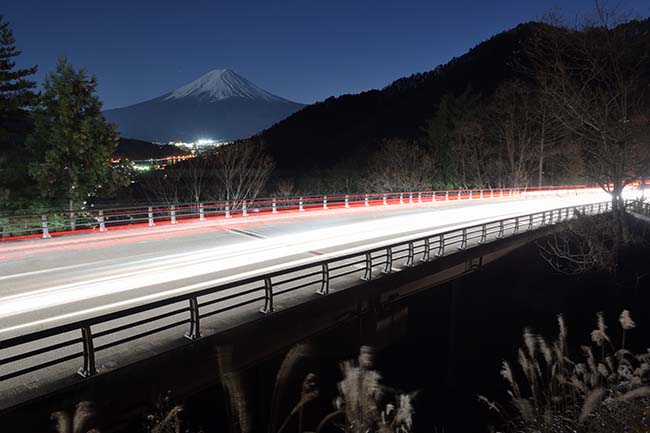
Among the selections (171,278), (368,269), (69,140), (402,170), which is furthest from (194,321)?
(402,170)

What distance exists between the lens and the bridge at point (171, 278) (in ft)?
19.9

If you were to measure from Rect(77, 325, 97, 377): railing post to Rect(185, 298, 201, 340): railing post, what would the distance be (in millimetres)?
1532

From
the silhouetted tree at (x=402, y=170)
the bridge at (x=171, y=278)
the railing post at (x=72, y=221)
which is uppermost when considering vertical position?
the silhouetted tree at (x=402, y=170)

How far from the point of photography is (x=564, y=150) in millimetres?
48469

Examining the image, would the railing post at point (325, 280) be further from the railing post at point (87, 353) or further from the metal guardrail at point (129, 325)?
the railing post at point (87, 353)

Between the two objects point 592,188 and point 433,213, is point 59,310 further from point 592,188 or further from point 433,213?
point 592,188

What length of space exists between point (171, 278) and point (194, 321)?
4.28 metres

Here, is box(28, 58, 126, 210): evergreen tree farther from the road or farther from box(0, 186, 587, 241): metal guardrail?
the road

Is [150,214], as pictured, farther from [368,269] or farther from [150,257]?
[368,269]

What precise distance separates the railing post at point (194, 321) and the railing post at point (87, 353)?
1532mm

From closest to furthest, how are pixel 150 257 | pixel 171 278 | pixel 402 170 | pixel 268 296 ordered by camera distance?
1. pixel 268 296
2. pixel 171 278
3. pixel 150 257
4. pixel 402 170

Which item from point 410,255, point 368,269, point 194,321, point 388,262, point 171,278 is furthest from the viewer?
point 410,255

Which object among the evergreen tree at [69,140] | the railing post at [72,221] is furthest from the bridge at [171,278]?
the evergreen tree at [69,140]

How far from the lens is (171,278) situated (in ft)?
35.3
